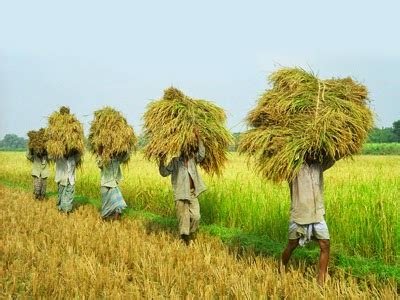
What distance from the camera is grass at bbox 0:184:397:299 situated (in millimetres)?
3959

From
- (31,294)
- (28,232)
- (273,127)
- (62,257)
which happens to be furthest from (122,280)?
(28,232)

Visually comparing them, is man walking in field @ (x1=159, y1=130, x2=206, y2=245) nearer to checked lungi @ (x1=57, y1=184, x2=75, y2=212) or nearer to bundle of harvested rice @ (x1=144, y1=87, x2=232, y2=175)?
bundle of harvested rice @ (x1=144, y1=87, x2=232, y2=175)

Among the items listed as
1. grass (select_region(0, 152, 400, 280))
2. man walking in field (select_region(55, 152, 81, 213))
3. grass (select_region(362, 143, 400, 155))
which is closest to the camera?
grass (select_region(0, 152, 400, 280))

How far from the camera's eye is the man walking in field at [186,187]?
640 cm

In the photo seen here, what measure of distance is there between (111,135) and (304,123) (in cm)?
463

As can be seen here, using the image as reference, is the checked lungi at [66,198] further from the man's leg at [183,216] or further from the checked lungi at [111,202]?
the man's leg at [183,216]

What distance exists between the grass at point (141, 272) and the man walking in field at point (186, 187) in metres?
0.27

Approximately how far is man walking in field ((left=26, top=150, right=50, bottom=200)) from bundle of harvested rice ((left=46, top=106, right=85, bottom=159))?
3.34 m

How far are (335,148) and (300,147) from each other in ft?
1.11

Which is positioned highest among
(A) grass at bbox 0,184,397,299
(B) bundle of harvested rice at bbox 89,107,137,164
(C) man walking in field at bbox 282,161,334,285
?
(B) bundle of harvested rice at bbox 89,107,137,164

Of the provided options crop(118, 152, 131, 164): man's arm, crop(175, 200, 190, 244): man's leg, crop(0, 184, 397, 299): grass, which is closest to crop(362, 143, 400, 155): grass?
crop(118, 152, 131, 164): man's arm

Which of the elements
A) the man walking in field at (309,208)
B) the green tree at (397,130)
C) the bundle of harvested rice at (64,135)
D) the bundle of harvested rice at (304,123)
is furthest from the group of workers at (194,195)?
the green tree at (397,130)

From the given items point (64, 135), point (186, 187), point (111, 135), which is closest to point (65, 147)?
point (64, 135)

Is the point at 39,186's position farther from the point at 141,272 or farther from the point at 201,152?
the point at 141,272
